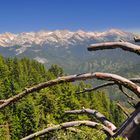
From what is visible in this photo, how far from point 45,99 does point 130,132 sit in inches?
3960

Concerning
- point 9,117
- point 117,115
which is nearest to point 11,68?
point 117,115

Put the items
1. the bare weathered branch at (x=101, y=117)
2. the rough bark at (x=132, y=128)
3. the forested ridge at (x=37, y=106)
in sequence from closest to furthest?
the rough bark at (x=132, y=128)
the bare weathered branch at (x=101, y=117)
the forested ridge at (x=37, y=106)

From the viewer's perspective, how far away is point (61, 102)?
104 metres

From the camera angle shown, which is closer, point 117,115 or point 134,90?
point 134,90

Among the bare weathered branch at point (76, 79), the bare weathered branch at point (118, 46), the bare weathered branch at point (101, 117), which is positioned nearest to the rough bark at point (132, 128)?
the bare weathered branch at point (76, 79)

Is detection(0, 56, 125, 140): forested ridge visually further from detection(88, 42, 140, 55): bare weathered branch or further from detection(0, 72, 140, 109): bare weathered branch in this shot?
detection(88, 42, 140, 55): bare weathered branch

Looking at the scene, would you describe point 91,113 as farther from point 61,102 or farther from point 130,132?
point 61,102

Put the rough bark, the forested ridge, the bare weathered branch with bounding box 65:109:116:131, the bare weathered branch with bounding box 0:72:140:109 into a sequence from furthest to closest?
the forested ridge → the bare weathered branch with bounding box 65:109:116:131 → the bare weathered branch with bounding box 0:72:140:109 → the rough bark

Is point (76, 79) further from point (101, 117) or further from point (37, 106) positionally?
point (37, 106)

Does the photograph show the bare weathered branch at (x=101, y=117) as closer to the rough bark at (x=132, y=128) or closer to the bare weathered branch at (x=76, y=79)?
the rough bark at (x=132, y=128)

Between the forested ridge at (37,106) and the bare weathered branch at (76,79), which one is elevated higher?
the bare weathered branch at (76,79)

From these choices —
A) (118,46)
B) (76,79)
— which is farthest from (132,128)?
(118,46)

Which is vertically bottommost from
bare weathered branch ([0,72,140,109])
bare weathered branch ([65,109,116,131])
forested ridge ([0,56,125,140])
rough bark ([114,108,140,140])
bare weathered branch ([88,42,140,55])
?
forested ridge ([0,56,125,140])

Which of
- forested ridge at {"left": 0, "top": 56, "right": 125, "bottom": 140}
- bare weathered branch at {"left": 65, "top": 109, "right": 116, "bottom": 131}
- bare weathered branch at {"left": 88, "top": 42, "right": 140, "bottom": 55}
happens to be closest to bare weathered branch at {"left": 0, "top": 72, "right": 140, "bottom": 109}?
bare weathered branch at {"left": 88, "top": 42, "right": 140, "bottom": 55}
